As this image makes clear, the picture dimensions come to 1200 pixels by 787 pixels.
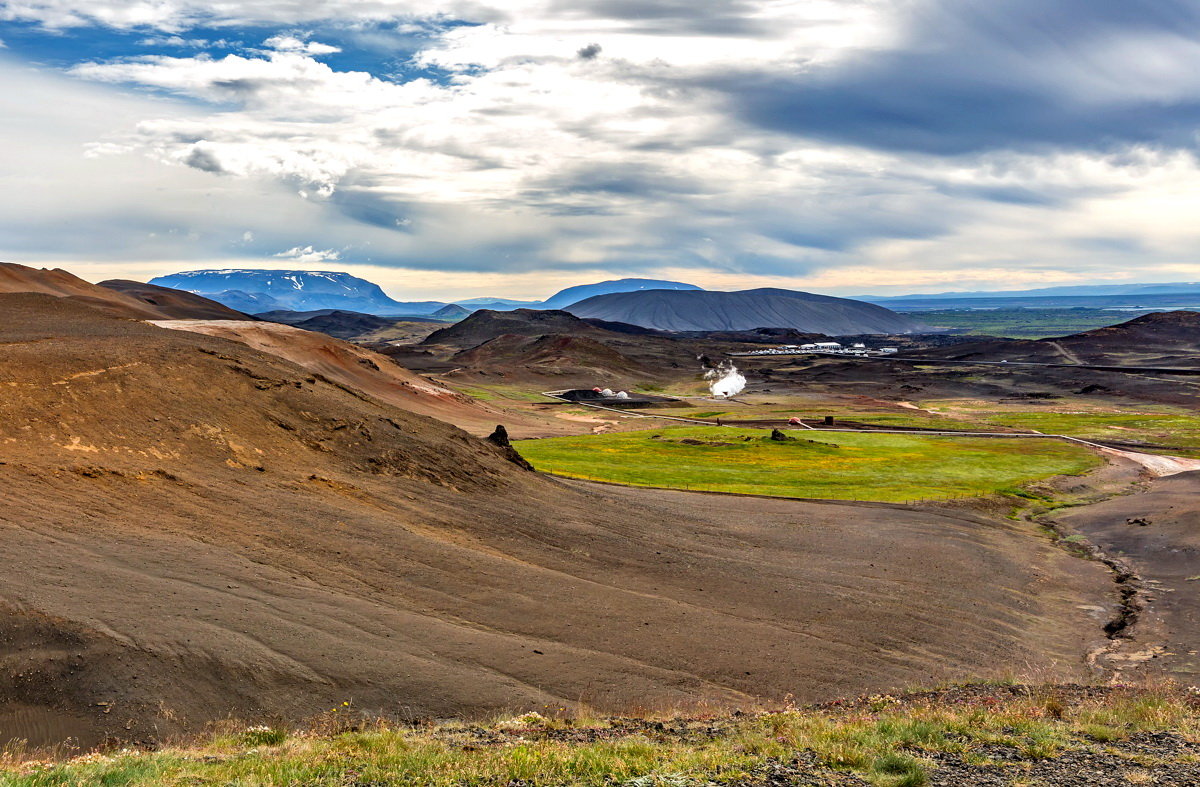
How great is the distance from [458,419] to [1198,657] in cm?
7931

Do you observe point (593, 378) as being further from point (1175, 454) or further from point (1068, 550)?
point (1068, 550)

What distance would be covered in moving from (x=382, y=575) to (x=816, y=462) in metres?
49.9

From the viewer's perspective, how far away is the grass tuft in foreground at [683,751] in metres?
12.4

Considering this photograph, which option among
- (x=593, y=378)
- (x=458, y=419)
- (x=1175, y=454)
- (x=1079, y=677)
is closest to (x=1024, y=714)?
(x=1079, y=677)

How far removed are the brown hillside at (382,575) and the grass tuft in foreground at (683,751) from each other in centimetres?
303

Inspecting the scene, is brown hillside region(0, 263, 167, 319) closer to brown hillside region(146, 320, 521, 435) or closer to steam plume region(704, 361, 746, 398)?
brown hillside region(146, 320, 521, 435)

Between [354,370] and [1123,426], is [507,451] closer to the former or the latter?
[354,370]

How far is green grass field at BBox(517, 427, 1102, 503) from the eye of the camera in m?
57.9

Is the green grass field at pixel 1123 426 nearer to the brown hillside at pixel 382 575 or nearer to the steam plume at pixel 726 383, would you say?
the steam plume at pixel 726 383

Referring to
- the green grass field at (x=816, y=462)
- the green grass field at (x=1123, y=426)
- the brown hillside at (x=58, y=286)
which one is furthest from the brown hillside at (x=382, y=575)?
the brown hillside at (x=58, y=286)

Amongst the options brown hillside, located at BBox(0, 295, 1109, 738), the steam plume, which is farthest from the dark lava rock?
the steam plume

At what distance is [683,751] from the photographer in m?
13.9

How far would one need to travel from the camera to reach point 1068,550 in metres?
43.4

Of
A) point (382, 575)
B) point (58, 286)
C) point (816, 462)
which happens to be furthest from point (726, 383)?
point (382, 575)
